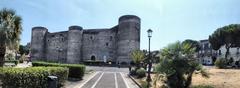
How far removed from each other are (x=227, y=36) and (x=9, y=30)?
5521 centimetres

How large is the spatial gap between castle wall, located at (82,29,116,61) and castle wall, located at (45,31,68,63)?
20.3ft

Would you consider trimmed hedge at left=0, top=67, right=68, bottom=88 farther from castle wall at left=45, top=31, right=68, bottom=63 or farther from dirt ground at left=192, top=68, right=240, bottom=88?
castle wall at left=45, top=31, right=68, bottom=63

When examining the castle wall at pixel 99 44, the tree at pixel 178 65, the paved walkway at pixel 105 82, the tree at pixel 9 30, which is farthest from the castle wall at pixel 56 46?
the tree at pixel 178 65

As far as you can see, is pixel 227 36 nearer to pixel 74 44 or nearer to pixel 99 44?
pixel 99 44

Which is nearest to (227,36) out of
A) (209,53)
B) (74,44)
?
(209,53)

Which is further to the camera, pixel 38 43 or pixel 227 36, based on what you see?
pixel 38 43

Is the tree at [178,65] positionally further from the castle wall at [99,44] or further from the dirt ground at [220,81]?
the castle wall at [99,44]

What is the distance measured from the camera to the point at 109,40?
8369cm

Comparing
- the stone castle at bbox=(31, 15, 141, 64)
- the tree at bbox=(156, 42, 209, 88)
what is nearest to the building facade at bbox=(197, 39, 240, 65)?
the stone castle at bbox=(31, 15, 141, 64)

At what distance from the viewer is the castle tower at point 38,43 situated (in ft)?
301

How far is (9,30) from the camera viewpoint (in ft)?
73.4

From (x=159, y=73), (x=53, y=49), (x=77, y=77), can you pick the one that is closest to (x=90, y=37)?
(x=53, y=49)

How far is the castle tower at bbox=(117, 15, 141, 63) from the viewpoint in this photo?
7619cm

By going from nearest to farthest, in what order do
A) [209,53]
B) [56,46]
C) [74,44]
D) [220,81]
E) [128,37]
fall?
[220,81], [128,37], [74,44], [56,46], [209,53]
